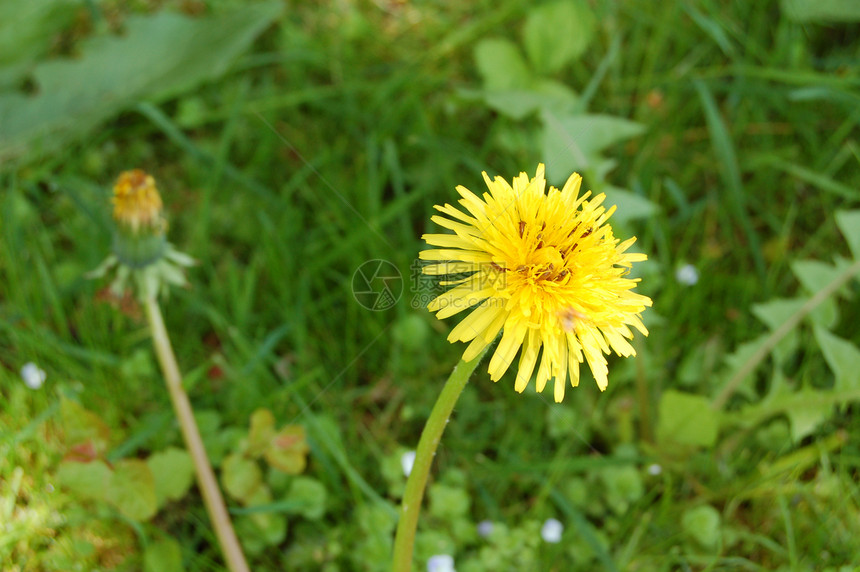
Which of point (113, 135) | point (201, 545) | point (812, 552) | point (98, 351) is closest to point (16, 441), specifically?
point (98, 351)

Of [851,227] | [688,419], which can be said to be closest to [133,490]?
[688,419]

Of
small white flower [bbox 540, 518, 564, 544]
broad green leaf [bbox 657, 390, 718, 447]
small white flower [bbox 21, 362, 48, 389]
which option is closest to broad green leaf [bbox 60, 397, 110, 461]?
small white flower [bbox 21, 362, 48, 389]

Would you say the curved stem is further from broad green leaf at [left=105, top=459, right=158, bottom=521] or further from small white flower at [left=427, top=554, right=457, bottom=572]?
broad green leaf at [left=105, top=459, right=158, bottom=521]

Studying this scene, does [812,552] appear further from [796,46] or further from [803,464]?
[796,46]

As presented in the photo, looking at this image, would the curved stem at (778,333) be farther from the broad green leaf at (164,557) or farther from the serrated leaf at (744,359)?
the broad green leaf at (164,557)

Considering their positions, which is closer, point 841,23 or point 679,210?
point 679,210

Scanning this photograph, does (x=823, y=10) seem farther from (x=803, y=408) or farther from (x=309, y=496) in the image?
(x=309, y=496)

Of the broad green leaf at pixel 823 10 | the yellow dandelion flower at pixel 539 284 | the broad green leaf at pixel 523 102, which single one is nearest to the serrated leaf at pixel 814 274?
the broad green leaf at pixel 523 102
